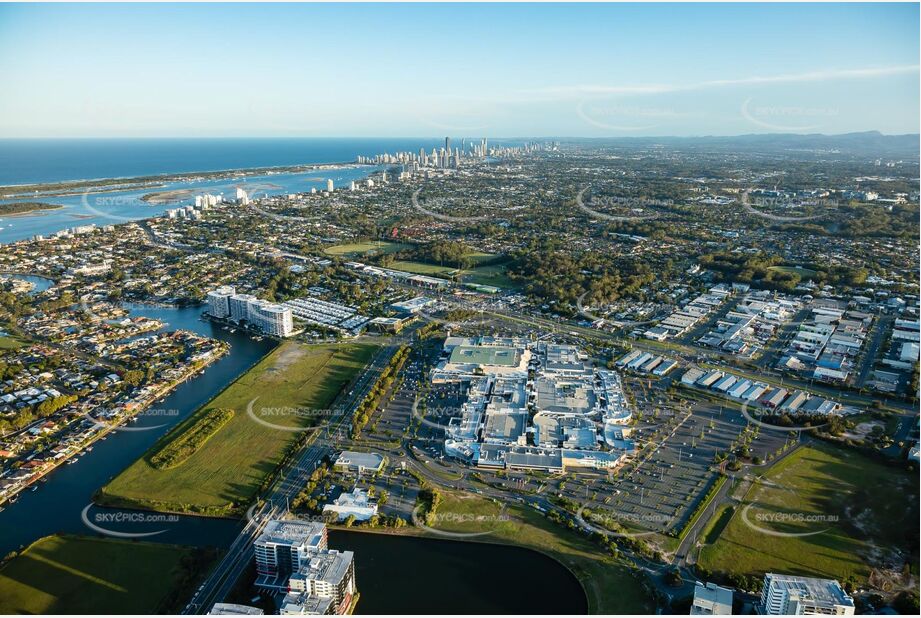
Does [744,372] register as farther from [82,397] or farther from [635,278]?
[82,397]

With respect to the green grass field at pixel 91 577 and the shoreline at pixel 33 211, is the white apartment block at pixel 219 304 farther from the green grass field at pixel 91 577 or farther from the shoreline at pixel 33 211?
the shoreline at pixel 33 211

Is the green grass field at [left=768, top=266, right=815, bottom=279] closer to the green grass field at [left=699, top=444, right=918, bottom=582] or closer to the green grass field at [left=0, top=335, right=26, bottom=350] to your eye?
the green grass field at [left=699, top=444, right=918, bottom=582]

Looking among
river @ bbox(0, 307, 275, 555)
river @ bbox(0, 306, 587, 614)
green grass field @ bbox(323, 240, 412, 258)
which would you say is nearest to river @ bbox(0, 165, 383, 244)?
green grass field @ bbox(323, 240, 412, 258)

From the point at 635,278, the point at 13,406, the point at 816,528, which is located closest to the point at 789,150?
the point at 635,278

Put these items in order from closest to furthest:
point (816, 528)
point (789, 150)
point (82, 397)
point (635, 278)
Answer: point (816, 528) → point (82, 397) → point (635, 278) → point (789, 150)

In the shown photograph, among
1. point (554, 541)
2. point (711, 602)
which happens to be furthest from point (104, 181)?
point (711, 602)

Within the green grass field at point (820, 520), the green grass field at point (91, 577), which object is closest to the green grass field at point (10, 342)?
the green grass field at point (91, 577)
